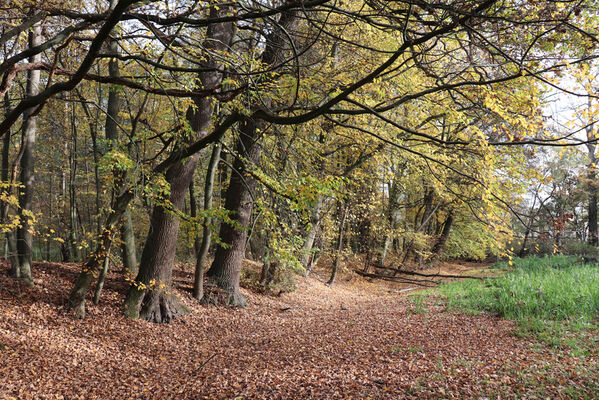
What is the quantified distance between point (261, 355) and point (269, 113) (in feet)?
13.3

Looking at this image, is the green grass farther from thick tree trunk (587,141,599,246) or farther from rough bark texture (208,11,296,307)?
thick tree trunk (587,141,599,246)

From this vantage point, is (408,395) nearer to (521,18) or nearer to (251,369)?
(251,369)

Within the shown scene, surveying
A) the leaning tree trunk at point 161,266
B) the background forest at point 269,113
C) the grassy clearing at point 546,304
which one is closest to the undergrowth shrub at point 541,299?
the grassy clearing at point 546,304

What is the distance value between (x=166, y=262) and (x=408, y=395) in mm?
5221

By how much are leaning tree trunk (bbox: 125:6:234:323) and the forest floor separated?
13.9 inches

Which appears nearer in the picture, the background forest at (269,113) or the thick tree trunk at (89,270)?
the background forest at (269,113)

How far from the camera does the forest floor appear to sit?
13.1 feet

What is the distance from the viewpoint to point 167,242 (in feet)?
23.9

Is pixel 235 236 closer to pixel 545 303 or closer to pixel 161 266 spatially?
pixel 161 266

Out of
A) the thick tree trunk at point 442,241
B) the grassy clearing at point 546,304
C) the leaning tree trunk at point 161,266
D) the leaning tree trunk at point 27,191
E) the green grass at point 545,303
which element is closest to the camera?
the grassy clearing at point 546,304

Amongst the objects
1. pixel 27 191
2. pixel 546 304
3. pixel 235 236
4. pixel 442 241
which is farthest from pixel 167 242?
pixel 442 241

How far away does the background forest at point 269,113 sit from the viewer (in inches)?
126

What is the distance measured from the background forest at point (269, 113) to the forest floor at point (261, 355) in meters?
0.59

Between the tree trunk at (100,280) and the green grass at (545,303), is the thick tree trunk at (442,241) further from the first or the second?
the tree trunk at (100,280)
